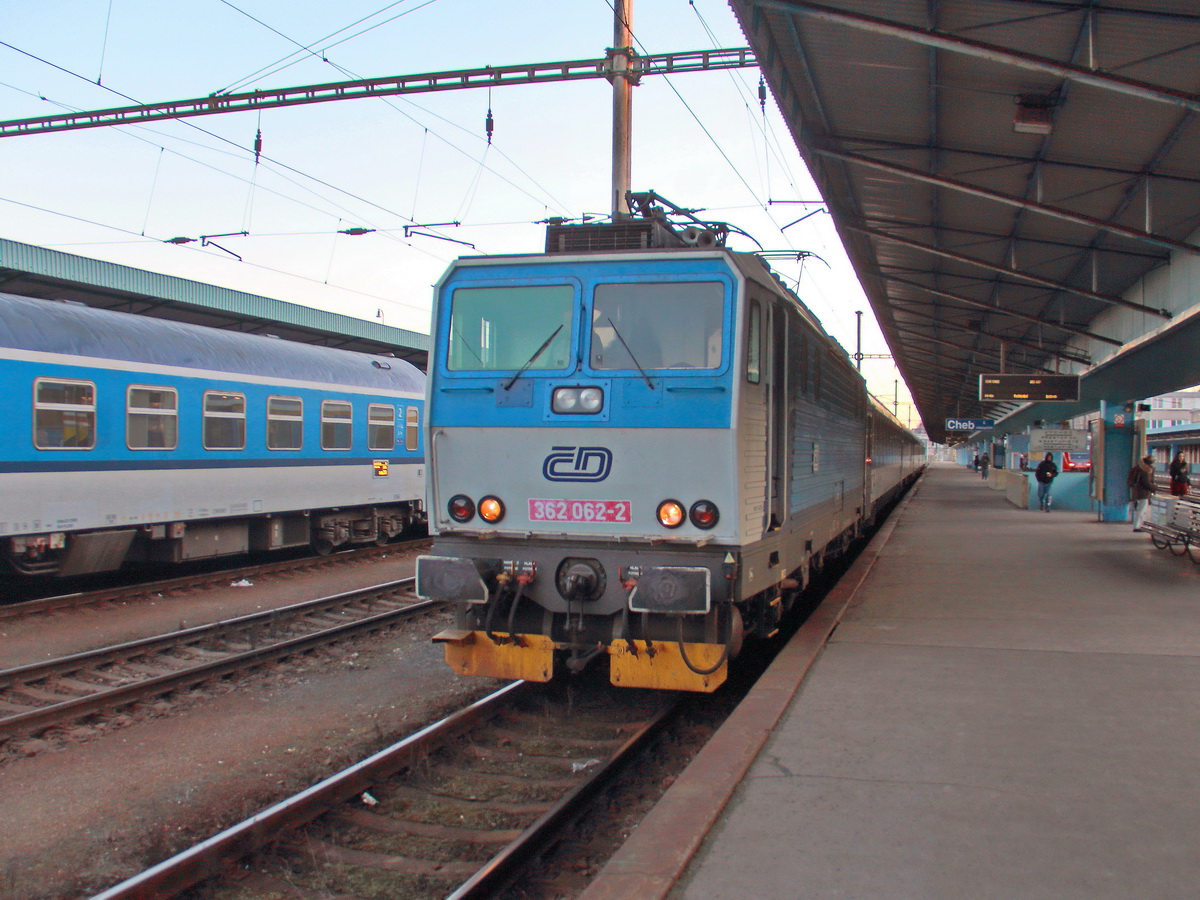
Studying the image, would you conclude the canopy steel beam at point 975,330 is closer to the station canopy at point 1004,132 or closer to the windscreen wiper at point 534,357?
the station canopy at point 1004,132

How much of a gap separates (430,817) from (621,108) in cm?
1109

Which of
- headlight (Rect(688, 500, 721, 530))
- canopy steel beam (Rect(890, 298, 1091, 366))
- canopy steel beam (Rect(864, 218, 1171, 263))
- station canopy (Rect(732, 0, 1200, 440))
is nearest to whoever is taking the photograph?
headlight (Rect(688, 500, 721, 530))

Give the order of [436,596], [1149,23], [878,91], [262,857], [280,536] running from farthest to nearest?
[280,536] < [878,91] < [1149,23] < [436,596] < [262,857]

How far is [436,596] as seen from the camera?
20.3 ft

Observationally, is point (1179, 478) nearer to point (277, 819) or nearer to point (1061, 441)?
point (1061, 441)

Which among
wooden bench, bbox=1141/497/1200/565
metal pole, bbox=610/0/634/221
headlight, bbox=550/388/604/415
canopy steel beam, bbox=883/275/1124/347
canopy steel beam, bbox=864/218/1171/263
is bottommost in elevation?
wooden bench, bbox=1141/497/1200/565

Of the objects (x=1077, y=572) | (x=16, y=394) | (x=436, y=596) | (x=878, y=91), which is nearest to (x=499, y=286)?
(x=436, y=596)

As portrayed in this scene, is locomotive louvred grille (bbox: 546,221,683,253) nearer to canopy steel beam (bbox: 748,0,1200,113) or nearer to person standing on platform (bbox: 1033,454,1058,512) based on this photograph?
canopy steel beam (bbox: 748,0,1200,113)

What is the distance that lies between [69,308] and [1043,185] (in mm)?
12300

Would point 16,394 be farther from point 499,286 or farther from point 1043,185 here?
point 1043,185

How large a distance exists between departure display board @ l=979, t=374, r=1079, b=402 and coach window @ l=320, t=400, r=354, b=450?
1345cm

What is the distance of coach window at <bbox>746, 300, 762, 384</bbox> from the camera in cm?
605

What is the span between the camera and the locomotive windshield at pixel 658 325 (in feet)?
19.8

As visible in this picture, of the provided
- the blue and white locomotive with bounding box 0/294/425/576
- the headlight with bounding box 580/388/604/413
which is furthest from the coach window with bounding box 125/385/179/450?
the headlight with bounding box 580/388/604/413
